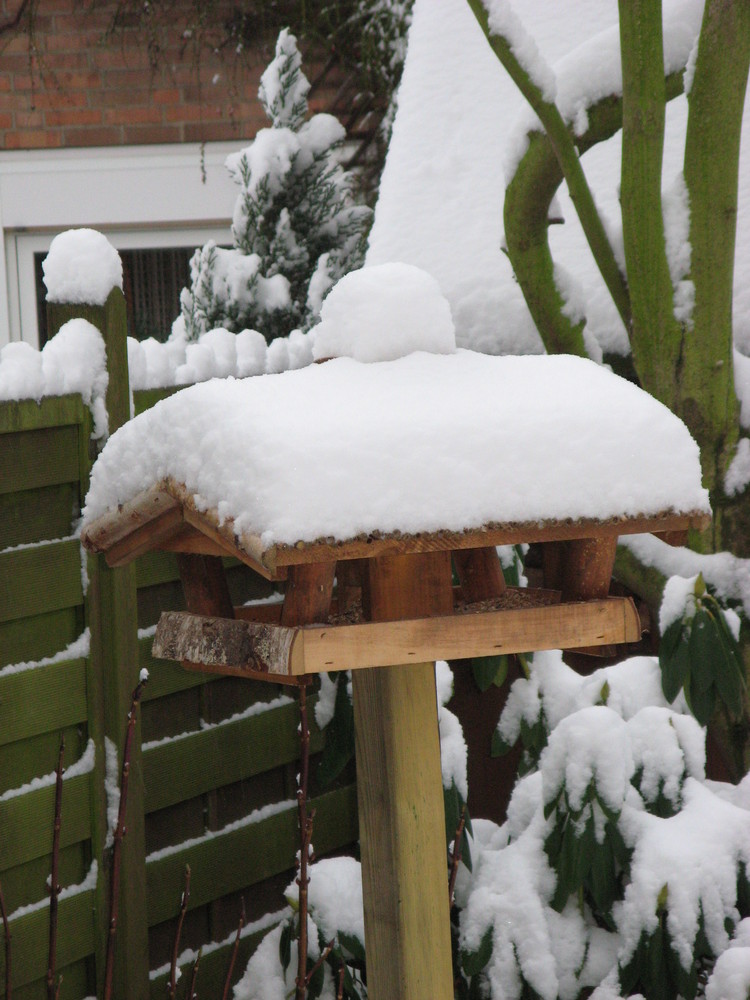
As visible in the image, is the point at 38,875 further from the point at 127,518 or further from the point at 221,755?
the point at 127,518

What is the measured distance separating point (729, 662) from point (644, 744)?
0.77 ft

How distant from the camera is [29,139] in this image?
5012 millimetres

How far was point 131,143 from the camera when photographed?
5.03 meters

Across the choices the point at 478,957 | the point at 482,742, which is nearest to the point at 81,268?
the point at 478,957

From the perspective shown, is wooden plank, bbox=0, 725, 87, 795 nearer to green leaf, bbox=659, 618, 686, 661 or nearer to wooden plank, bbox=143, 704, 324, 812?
wooden plank, bbox=143, 704, 324, 812

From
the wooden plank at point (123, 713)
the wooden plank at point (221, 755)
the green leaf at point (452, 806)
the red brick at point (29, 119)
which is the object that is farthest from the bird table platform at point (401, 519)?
the red brick at point (29, 119)

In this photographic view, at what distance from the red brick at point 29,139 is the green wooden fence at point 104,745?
11.0 ft

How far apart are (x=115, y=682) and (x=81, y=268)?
0.72 meters

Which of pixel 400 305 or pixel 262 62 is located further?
pixel 262 62

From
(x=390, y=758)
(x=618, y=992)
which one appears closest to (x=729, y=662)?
(x=618, y=992)

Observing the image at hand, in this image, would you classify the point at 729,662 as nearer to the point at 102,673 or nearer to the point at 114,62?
the point at 102,673

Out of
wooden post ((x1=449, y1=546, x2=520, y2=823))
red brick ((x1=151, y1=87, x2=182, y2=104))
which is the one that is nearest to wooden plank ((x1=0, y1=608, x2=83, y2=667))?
wooden post ((x1=449, y1=546, x2=520, y2=823))

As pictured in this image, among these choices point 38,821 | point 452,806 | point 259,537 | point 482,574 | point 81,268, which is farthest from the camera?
point 452,806

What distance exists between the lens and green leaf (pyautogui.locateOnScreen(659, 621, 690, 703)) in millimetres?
2006
